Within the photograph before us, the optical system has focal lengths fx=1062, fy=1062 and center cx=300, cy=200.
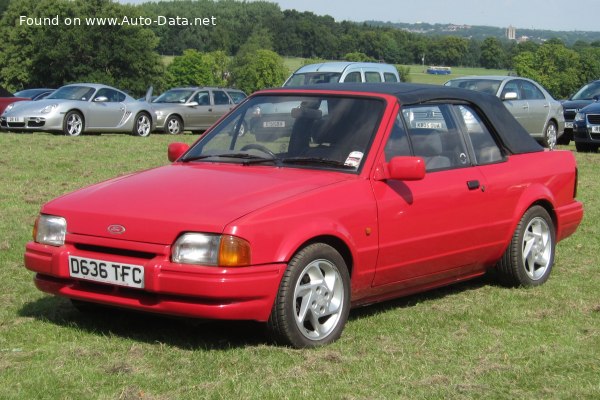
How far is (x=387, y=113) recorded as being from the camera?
6773mm

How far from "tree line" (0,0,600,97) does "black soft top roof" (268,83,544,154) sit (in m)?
75.5

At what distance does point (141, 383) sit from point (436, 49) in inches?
5238

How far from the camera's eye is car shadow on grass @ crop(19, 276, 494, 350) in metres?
6.02

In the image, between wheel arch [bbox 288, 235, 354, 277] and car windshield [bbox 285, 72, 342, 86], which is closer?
wheel arch [bbox 288, 235, 354, 277]

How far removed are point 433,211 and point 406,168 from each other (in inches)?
22.9

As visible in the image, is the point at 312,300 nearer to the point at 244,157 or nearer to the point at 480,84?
the point at 244,157

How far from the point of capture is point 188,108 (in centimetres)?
2822

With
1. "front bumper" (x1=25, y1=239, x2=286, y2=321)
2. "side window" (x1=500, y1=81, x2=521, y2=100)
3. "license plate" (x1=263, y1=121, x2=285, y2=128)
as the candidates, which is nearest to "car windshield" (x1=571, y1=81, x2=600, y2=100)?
"side window" (x1=500, y1=81, x2=521, y2=100)

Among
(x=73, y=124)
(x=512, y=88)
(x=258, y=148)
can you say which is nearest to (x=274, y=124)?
(x=258, y=148)

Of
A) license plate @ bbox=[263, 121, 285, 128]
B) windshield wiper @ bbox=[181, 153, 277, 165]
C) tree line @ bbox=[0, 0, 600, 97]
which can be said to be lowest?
tree line @ bbox=[0, 0, 600, 97]

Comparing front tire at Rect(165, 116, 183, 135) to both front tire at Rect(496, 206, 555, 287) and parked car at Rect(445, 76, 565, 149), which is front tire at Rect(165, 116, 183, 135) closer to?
parked car at Rect(445, 76, 565, 149)

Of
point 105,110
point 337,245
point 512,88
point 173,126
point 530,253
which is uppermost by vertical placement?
point 337,245

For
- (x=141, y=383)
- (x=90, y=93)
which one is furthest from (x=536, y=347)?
(x=90, y=93)

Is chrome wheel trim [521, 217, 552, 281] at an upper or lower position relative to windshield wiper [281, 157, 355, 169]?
lower
